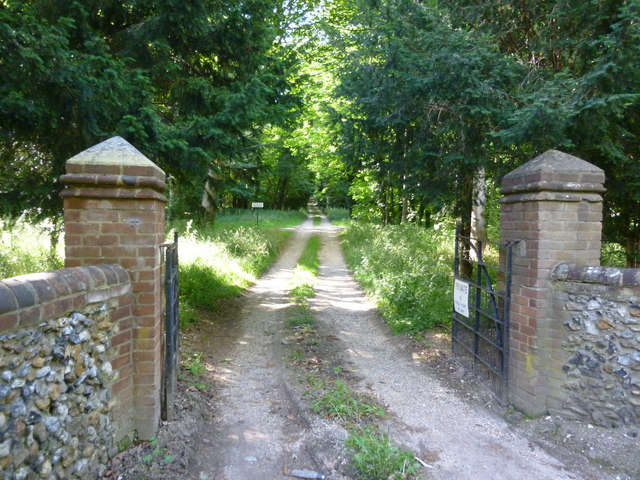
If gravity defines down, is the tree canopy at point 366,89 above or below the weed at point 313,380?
above

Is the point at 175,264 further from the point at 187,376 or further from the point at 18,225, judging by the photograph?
the point at 18,225

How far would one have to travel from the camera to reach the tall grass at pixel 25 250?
5.50m

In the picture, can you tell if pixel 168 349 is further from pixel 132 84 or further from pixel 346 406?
pixel 132 84

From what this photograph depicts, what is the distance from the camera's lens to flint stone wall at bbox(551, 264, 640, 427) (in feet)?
12.0

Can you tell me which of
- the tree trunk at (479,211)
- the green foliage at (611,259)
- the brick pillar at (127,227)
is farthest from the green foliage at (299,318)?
the green foliage at (611,259)

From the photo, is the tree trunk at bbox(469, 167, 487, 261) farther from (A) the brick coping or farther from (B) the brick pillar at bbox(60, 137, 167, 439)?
(B) the brick pillar at bbox(60, 137, 167, 439)

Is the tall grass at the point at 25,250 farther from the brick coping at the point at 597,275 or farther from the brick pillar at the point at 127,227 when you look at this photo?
the brick coping at the point at 597,275

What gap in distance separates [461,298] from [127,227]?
4.09 metres

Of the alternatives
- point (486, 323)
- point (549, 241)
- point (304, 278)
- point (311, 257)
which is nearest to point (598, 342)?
point (549, 241)

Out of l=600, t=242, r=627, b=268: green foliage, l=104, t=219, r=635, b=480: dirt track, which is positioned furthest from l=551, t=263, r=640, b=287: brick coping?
l=600, t=242, r=627, b=268: green foliage

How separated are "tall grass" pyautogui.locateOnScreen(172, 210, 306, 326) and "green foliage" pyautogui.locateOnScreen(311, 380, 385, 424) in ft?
10.2

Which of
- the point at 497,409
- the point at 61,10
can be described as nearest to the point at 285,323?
the point at 497,409

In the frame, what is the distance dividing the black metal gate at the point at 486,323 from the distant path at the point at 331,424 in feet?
1.59

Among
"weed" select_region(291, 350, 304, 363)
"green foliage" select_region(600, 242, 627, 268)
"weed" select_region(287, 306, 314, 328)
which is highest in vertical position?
"green foliage" select_region(600, 242, 627, 268)
